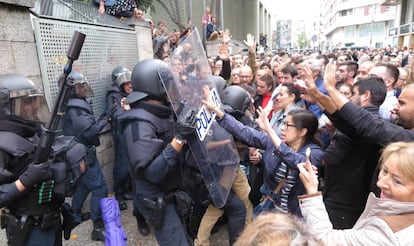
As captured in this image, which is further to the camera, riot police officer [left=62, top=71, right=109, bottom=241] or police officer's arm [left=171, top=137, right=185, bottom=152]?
riot police officer [left=62, top=71, right=109, bottom=241]

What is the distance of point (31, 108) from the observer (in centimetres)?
195

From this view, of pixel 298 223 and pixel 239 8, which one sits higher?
pixel 239 8

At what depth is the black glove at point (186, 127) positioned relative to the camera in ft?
6.33

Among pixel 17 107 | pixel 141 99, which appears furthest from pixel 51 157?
pixel 141 99

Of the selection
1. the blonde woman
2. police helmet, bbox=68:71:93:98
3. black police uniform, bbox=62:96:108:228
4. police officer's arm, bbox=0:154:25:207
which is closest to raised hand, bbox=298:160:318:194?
the blonde woman

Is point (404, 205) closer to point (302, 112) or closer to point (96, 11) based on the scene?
point (302, 112)

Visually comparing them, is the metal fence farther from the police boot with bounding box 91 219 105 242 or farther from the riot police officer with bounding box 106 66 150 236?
the police boot with bounding box 91 219 105 242

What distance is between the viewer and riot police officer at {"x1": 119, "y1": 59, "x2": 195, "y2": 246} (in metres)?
2.07

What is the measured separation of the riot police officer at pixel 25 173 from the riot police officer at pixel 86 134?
1287 millimetres

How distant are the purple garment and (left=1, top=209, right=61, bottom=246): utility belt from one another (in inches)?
14.9

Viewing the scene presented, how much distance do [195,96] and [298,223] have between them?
4.28 ft

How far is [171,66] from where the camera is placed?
2.25 metres

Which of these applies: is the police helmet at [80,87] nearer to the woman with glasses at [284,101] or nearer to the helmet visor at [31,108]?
Answer: the helmet visor at [31,108]

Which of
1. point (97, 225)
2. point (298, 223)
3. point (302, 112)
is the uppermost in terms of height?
point (302, 112)
